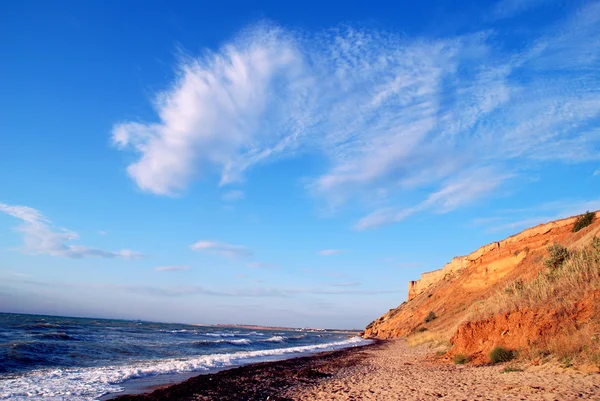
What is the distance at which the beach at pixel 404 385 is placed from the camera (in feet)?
28.1

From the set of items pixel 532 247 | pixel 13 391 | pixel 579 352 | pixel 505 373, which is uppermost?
pixel 532 247

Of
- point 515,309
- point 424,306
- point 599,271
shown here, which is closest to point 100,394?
point 515,309

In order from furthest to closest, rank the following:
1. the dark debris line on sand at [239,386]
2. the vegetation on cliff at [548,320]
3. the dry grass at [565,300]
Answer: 1. the dark debris line on sand at [239,386]
2. the vegetation on cliff at [548,320]
3. the dry grass at [565,300]

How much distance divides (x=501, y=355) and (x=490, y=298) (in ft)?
21.4

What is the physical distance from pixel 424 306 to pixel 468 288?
881cm

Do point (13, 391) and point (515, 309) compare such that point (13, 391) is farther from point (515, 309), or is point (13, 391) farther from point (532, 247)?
point (532, 247)

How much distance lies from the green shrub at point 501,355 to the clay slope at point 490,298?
34 cm

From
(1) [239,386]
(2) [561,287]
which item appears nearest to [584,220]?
(2) [561,287]

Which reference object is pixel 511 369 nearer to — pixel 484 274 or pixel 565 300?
pixel 565 300

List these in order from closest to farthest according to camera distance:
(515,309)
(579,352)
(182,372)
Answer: (579,352)
(515,309)
(182,372)

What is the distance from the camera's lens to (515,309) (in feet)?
44.5

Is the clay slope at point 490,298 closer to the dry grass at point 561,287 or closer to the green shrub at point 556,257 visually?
the dry grass at point 561,287

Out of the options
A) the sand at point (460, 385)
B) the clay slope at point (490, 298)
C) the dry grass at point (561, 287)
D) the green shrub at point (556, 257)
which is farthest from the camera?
the green shrub at point (556, 257)

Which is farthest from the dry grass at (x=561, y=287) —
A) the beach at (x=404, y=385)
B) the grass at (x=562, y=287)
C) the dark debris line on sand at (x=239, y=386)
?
the dark debris line on sand at (x=239, y=386)
